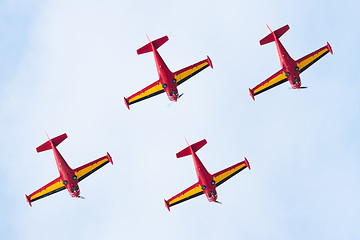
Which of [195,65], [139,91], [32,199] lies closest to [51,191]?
[32,199]

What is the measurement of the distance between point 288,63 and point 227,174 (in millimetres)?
24579

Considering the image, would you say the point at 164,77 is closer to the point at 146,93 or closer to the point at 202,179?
the point at 146,93

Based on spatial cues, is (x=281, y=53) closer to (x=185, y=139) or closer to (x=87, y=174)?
(x=185, y=139)

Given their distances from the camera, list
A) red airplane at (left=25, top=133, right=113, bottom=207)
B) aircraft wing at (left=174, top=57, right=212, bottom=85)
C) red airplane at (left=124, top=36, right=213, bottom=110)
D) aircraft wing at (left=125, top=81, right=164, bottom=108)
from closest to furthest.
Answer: red airplane at (left=25, top=133, right=113, bottom=207) < red airplane at (left=124, top=36, right=213, bottom=110) < aircraft wing at (left=174, top=57, right=212, bottom=85) < aircraft wing at (left=125, top=81, right=164, bottom=108)

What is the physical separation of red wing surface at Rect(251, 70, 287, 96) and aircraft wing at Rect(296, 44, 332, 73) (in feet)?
12.3

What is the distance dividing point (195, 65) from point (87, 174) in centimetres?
3053

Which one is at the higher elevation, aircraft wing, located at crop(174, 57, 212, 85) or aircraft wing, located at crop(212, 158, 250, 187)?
aircraft wing, located at crop(174, 57, 212, 85)

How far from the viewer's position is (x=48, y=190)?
162 metres

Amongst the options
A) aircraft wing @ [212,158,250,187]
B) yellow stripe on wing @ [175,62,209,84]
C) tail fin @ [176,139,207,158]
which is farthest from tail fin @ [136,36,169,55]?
aircraft wing @ [212,158,250,187]

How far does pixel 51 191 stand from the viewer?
162m

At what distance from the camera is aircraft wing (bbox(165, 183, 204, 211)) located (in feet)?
517

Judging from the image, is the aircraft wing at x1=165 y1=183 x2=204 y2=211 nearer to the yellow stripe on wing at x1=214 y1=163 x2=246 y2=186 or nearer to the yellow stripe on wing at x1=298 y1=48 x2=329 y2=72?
the yellow stripe on wing at x1=214 y1=163 x2=246 y2=186

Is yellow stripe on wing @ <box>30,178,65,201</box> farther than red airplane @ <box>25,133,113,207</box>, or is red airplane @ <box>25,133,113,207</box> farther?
yellow stripe on wing @ <box>30,178,65,201</box>

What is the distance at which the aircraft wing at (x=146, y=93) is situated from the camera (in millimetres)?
162375
